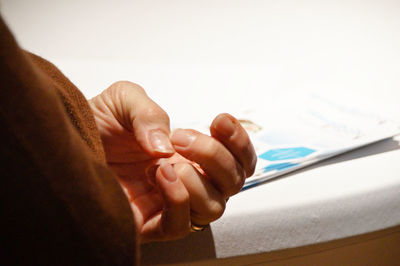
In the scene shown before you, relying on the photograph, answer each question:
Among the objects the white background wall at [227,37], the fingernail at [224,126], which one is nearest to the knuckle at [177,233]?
the fingernail at [224,126]

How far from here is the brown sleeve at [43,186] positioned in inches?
6.2

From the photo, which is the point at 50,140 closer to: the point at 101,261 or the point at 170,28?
the point at 101,261

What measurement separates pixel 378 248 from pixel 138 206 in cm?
31

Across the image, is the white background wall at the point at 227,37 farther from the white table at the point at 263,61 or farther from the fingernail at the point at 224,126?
the fingernail at the point at 224,126

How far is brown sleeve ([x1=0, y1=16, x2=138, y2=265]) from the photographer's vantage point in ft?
0.52

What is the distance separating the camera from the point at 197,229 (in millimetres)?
348

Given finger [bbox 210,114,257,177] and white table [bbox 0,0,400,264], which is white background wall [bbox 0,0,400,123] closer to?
white table [bbox 0,0,400,264]

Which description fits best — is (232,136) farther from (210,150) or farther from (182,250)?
(182,250)

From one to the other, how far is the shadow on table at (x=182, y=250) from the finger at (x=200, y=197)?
0.02 m

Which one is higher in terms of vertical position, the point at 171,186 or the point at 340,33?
the point at 340,33

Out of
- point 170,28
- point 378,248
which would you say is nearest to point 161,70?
point 170,28

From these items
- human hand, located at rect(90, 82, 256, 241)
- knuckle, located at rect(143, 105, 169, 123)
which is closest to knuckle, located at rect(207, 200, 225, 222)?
human hand, located at rect(90, 82, 256, 241)

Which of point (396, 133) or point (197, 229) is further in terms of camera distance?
point (396, 133)

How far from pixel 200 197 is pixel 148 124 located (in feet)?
0.34
